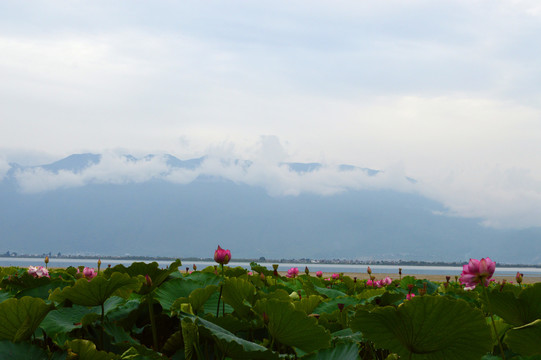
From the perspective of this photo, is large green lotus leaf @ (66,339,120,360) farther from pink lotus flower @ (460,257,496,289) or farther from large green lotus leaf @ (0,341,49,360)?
pink lotus flower @ (460,257,496,289)

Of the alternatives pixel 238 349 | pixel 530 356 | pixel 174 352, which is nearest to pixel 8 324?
pixel 174 352

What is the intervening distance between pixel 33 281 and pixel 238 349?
5.27 feet

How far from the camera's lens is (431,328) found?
1270 millimetres

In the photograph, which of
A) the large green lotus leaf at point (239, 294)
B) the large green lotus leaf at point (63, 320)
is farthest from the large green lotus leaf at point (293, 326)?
the large green lotus leaf at point (63, 320)

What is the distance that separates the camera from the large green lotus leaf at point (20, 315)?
1454 mm

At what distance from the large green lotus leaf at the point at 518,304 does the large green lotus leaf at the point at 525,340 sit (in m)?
0.17

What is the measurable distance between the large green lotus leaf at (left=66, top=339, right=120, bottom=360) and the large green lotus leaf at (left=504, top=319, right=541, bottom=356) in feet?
3.94

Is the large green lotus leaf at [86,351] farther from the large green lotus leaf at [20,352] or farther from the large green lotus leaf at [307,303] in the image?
the large green lotus leaf at [307,303]

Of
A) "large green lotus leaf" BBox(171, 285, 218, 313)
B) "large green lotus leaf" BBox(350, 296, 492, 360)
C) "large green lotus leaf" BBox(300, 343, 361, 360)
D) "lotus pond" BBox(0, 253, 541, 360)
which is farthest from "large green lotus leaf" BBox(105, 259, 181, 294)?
"large green lotus leaf" BBox(350, 296, 492, 360)

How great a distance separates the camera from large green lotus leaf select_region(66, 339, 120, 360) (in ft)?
4.62

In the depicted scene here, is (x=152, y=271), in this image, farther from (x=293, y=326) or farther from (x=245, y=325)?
(x=293, y=326)

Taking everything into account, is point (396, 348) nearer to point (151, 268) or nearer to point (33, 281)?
point (151, 268)

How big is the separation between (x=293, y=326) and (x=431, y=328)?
394mm

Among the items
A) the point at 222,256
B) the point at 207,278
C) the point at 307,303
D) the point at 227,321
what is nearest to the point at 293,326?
the point at 227,321
